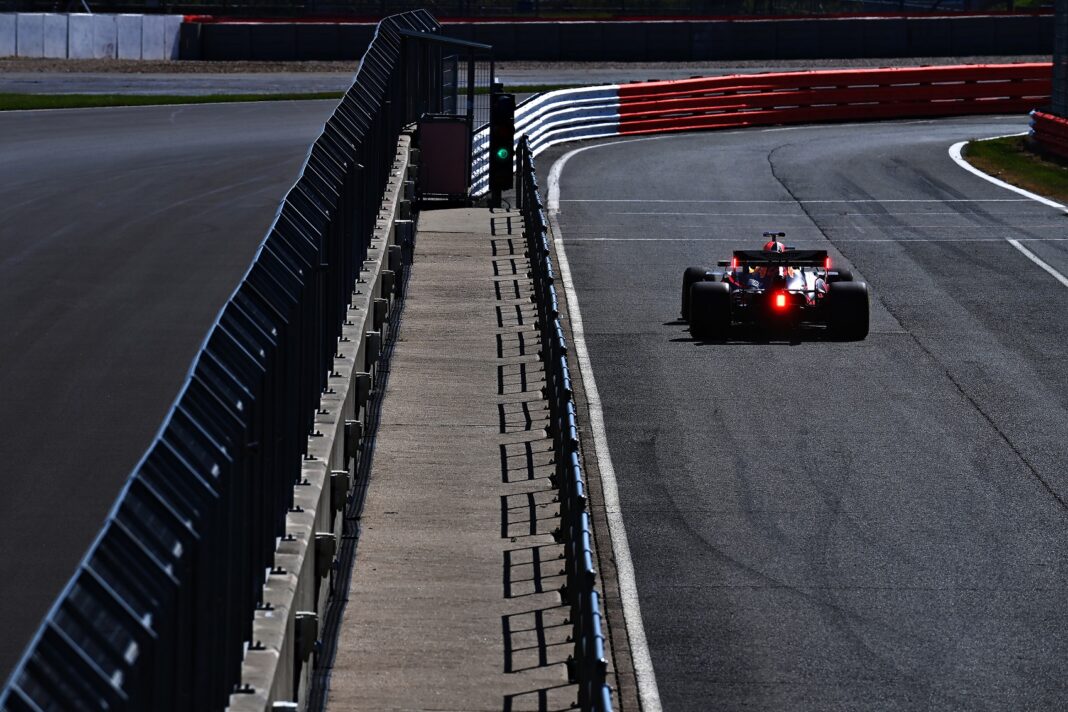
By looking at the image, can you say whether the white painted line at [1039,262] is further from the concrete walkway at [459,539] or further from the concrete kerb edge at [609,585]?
the concrete kerb edge at [609,585]

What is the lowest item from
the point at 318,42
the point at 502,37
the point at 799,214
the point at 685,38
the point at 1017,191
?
the point at 799,214

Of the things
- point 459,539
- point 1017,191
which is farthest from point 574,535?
point 1017,191

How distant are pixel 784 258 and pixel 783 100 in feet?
78.7

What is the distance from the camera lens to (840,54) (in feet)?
180

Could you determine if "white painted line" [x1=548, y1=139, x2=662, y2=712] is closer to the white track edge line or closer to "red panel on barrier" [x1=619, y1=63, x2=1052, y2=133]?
the white track edge line

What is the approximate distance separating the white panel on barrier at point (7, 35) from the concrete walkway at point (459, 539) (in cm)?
3511

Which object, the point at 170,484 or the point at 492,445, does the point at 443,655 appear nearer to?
the point at 170,484

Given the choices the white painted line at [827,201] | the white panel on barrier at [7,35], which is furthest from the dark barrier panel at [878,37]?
the white painted line at [827,201]

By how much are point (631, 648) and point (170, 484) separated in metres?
4.62

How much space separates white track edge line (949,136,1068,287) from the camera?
23.4 m

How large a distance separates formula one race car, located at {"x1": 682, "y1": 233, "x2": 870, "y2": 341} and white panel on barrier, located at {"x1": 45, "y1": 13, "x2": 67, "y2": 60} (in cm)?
3659

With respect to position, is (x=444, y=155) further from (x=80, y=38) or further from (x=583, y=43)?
(x=80, y=38)

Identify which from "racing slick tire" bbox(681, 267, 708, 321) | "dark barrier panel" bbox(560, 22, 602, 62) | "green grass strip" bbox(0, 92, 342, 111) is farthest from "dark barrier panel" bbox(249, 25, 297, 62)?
"racing slick tire" bbox(681, 267, 708, 321)

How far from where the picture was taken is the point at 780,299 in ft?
61.5
